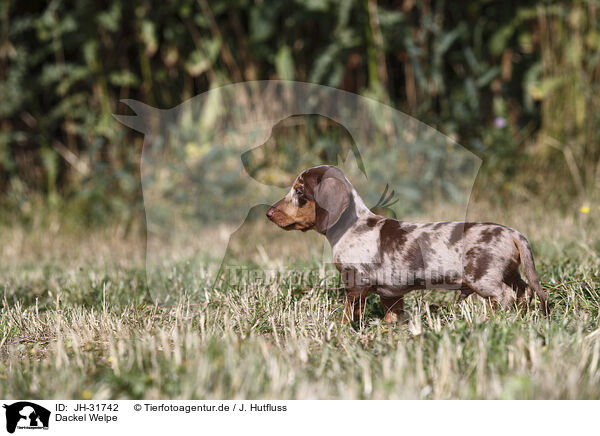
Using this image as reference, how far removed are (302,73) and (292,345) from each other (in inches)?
191

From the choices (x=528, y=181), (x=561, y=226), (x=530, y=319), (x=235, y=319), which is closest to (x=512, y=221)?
(x=561, y=226)

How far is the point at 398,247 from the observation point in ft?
8.25

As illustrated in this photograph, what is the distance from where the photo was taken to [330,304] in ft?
9.62

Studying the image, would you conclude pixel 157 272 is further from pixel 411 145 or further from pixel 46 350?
pixel 411 145

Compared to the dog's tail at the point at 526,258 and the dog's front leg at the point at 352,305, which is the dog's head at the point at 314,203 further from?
the dog's tail at the point at 526,258

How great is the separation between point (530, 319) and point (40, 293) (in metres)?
2.89

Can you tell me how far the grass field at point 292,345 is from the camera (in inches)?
81.4

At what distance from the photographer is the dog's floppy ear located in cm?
246

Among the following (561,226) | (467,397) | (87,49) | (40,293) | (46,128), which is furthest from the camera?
(46,128)
